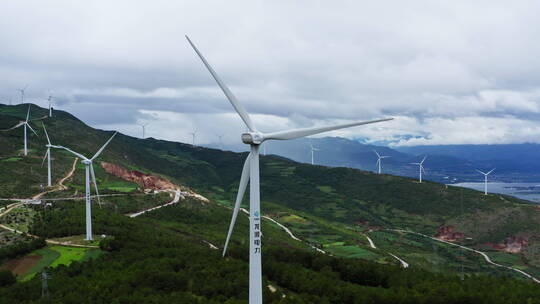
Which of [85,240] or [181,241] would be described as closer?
[85,240]

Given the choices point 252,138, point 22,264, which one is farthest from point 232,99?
point 22,264

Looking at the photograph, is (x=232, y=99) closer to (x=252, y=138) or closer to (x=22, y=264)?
(x=252, y=138)

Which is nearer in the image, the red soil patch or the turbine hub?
the turbine hub

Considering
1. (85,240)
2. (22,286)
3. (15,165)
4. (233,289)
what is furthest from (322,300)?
(15,165)

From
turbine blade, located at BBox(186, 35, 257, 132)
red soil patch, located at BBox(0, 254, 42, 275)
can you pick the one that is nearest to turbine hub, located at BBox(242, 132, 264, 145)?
turbine blade, located at BBox(186, 35, 257, 132)

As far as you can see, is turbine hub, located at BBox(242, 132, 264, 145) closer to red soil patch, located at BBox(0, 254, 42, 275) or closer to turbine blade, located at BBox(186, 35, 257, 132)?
turbine blade, located at BBox(186, 35, 257, 132)

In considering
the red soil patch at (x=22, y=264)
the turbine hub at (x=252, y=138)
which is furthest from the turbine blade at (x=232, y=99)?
the red soil patch at (x=22, y=264)

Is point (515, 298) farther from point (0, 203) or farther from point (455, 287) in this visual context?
point (0, 203)

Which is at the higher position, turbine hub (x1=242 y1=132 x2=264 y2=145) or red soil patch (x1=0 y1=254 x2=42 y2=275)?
turbine hub (x1=242 y1=132 x2=264 y2=145)
